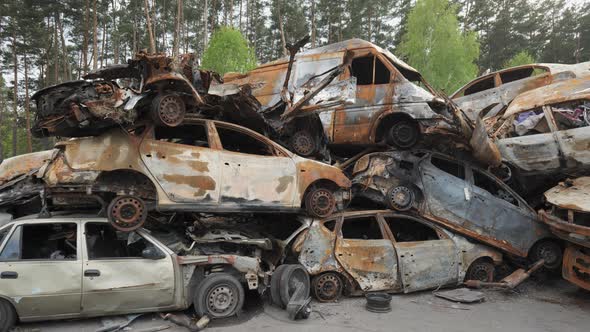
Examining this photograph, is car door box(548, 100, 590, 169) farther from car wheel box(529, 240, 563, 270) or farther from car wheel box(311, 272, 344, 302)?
car wheel box(311, 272, 344, 302)

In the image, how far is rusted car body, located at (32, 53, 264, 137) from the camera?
4.64 metres

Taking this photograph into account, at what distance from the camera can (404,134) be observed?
286 inches

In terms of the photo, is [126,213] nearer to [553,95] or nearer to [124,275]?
[124,275]

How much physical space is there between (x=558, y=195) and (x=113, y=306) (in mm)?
7046

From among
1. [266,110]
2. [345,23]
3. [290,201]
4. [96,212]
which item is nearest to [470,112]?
[266,110]

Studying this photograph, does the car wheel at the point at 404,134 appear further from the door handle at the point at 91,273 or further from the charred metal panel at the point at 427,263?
the door handle at the point at 91,273

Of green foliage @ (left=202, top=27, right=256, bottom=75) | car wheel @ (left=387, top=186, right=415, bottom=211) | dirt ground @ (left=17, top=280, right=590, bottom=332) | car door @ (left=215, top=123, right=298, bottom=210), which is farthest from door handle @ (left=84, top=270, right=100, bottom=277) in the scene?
green foliage @ (left=202, top=27, right=256, bottom=75)

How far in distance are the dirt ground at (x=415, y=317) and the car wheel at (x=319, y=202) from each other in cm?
136

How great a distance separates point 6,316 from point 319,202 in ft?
13.5

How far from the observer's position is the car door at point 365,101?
24.7 feet

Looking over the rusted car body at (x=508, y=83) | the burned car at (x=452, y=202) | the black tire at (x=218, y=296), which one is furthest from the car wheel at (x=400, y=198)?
the rusted car body at (x=508, y=83)

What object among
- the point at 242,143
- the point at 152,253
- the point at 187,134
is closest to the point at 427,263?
the point at 242,143

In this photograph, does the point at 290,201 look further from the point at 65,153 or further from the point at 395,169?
the point at 65,153

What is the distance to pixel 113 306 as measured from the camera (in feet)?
14.8
